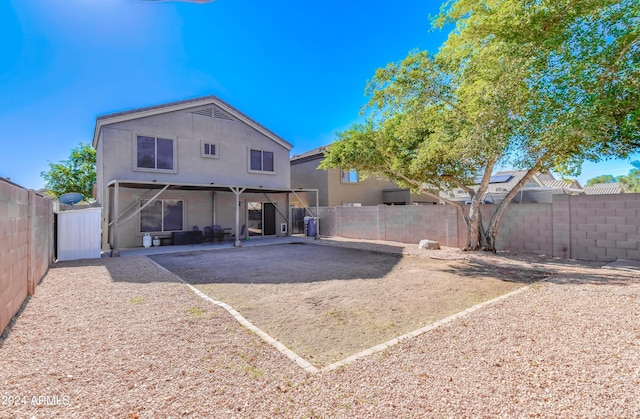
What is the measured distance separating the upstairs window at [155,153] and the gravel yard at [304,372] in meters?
9.68

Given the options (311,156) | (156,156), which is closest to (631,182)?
(311,156)

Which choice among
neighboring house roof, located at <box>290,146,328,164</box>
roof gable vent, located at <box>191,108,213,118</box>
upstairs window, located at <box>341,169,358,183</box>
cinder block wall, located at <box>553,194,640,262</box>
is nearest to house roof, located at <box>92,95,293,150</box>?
roof gable vent, located at <box>191,108,213,118</box>

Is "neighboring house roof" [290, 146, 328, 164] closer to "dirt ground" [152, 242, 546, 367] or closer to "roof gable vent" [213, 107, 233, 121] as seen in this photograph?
"roof gable vent" [213, 107, 233, 121]

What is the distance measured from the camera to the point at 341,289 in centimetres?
631

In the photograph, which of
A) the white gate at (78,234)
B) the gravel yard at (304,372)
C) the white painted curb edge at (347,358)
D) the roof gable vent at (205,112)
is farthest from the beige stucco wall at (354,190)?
the gravel yard at (304,372)

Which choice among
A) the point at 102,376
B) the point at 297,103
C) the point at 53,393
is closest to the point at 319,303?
the point at 102,376

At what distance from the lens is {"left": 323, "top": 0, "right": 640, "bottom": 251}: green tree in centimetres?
693

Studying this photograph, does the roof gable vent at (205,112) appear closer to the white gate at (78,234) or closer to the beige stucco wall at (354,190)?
the white gate at (78,234)

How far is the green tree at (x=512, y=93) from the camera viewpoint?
693 cm

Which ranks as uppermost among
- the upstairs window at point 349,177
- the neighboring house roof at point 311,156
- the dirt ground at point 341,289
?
the neighboring house roof at point 311,156

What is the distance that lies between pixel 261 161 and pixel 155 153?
4982 mm

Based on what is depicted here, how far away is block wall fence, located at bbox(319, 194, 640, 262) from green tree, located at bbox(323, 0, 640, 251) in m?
0.80

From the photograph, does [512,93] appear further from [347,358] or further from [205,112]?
[205,112]

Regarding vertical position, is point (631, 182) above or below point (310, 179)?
above
